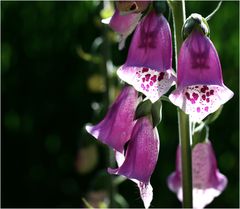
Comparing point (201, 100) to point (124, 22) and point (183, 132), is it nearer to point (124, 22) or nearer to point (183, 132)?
point (183, 132)

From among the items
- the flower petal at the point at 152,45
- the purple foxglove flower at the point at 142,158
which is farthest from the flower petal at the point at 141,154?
the flower petal at the point at 152,45

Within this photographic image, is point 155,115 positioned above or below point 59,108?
above

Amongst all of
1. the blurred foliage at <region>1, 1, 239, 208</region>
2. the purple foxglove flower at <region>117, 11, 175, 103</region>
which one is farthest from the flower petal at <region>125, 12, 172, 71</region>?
the blurred foliage at <region>1, 1, 239, 208</region>

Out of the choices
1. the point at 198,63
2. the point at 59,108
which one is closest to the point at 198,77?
the point at 198,63

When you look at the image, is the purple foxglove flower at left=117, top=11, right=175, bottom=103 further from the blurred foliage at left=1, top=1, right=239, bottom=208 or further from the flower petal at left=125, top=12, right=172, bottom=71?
the blurred foliage at left=1, top=1, right=239, bottom=208

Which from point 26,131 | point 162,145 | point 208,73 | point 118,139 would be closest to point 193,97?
point 208,73

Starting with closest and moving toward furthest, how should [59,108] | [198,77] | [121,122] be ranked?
[198,77] → [121,122] → [59,108]
